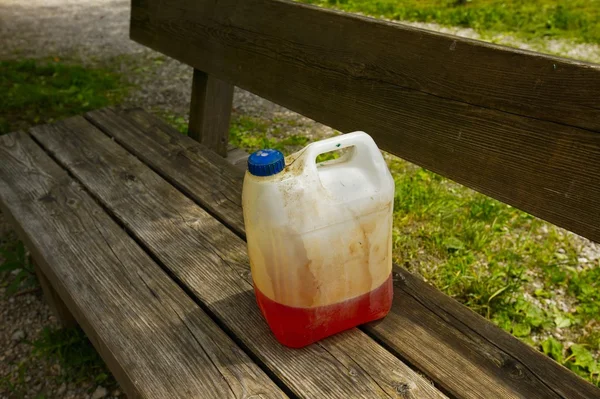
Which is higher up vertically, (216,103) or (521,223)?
(216,103)

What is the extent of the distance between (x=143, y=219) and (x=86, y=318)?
51 cm

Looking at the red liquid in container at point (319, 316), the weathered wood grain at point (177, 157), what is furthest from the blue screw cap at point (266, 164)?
the weathered wood grain at point (177, 157)

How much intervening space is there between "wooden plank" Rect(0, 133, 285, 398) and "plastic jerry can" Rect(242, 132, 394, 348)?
17cm

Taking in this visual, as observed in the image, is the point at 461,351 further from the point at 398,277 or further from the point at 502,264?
the point at 502,264

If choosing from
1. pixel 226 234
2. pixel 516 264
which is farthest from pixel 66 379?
pixel 516 264

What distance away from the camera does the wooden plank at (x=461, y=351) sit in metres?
1.30

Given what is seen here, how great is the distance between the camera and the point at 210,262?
1.74m

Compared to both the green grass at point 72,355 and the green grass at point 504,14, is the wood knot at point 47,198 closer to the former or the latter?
the green grass at point 72,355

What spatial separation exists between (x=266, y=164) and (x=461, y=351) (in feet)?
2.27

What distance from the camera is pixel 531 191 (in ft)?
4.92

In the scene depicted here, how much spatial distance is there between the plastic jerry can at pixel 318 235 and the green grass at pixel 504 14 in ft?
16.9

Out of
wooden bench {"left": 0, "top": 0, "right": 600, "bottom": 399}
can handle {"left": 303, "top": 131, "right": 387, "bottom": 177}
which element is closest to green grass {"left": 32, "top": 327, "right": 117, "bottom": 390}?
wooden bench {"left": 0, "top": 0, "right": 600, "bottom": 399}

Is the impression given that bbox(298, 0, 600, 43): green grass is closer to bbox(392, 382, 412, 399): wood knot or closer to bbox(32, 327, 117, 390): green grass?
bbox(32, 327, 117, 390): green grass

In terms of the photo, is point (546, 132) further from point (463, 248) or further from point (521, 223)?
point (521, 223)
